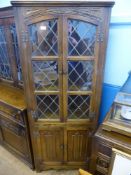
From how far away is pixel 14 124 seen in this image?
1.77 meters

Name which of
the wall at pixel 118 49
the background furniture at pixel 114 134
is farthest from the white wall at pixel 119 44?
the background furniture at pixel 114 134

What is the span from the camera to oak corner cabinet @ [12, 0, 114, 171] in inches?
44.2

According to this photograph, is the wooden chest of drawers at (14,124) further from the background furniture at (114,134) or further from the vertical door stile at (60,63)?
the background furniture at (114,134)

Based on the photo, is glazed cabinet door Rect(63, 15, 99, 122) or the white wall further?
the white wall

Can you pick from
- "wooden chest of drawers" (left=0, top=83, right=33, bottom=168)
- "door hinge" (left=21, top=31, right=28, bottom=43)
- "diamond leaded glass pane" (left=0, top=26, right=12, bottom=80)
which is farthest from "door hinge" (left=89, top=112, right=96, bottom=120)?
"diamond leaded glass pane" (left=0, top=26, right=12, bottom=80)

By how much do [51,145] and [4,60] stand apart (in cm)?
128

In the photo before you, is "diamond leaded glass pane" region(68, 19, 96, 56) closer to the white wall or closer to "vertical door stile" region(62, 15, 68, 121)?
"vertical door stile" region(62, 15, 68, 121)

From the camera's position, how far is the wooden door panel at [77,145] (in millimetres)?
1616

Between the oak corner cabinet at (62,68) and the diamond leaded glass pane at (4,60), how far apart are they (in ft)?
2.70

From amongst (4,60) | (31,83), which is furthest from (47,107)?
(4,60)

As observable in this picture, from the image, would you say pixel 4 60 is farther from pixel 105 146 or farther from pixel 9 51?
pixel 105 146

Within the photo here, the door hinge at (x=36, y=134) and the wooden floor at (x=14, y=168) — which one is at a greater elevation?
the door hinge at (x=36, y=134)

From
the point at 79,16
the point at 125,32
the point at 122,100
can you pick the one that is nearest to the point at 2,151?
the point at 122,100

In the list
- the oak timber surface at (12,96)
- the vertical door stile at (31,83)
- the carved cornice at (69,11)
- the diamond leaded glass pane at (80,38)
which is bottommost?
the oak timber surface at (12,96)
